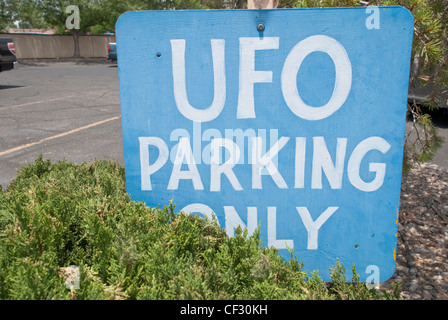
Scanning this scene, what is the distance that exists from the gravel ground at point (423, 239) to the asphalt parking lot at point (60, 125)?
1441 mm

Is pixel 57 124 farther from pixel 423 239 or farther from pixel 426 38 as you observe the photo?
pixel 426 38

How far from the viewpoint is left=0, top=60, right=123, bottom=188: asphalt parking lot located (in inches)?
242

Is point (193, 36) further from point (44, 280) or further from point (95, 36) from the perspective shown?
point (95, 36)

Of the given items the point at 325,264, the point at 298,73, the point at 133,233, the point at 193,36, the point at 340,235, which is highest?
the point at 193,36

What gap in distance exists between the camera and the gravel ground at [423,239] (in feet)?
9.78

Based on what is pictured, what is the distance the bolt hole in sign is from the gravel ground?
4.56 feet

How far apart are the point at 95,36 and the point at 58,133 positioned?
3096cm

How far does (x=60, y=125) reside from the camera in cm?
816

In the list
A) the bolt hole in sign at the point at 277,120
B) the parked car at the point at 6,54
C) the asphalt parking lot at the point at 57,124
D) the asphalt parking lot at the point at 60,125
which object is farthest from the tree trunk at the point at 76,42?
the bolt hole in sign at the point at 277,120

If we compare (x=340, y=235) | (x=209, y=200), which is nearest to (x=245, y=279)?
(x=209, y=200)

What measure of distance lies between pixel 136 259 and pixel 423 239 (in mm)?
3066

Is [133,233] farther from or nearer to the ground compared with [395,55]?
nearer to the ground

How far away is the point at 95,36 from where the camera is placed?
117ft

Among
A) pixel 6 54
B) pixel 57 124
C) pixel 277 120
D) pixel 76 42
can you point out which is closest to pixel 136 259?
pixel 277 120
